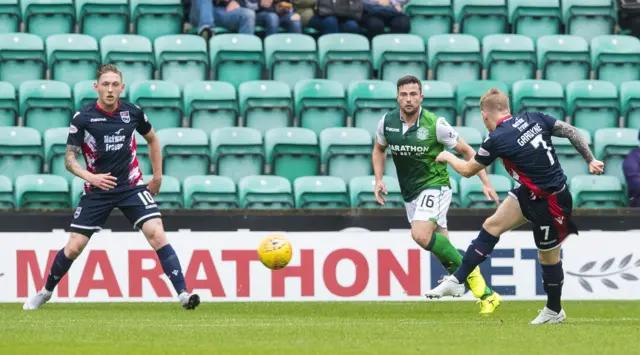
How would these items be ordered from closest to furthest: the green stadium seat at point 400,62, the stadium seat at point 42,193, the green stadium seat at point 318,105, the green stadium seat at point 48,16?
the stadium seat at point 42,193 < the green stadium seat at point 318,105 < the green stadium seat at point 400,62 < the green stadium seat at point 48,16

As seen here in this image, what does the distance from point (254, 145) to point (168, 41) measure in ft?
7.92

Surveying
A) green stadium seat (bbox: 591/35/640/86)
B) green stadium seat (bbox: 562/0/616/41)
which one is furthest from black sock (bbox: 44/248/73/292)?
green stadium seat (bbox: 562/0/616/41)

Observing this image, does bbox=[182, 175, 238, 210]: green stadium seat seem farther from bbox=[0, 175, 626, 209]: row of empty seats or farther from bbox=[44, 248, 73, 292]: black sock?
bbox=[44, 248, 73, 292]: black sock

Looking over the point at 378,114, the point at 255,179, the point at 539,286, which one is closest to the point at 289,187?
the point at 255,179

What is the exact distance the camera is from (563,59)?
17562mm

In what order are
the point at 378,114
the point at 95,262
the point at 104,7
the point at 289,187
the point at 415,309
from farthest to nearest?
the point at 104,7 → the point at 378,114 → the point at 289,187 → the point at 95,262 → the point at 415,309

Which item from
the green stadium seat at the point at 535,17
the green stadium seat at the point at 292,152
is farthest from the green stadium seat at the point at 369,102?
the green stadium seat at the point at 535,17

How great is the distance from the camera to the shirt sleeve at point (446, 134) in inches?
456

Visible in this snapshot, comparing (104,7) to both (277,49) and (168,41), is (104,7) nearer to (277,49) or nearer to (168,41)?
(168,41)

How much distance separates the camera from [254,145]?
1518cm

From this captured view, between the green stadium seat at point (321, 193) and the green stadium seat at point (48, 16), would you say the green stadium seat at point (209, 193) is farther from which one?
the green stadium seat at point (48, 16)

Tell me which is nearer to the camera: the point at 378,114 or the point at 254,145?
the point at 254,145

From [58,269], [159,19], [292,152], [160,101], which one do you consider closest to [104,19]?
[159,19]

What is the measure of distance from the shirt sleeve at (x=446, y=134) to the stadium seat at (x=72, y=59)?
6226 mm
